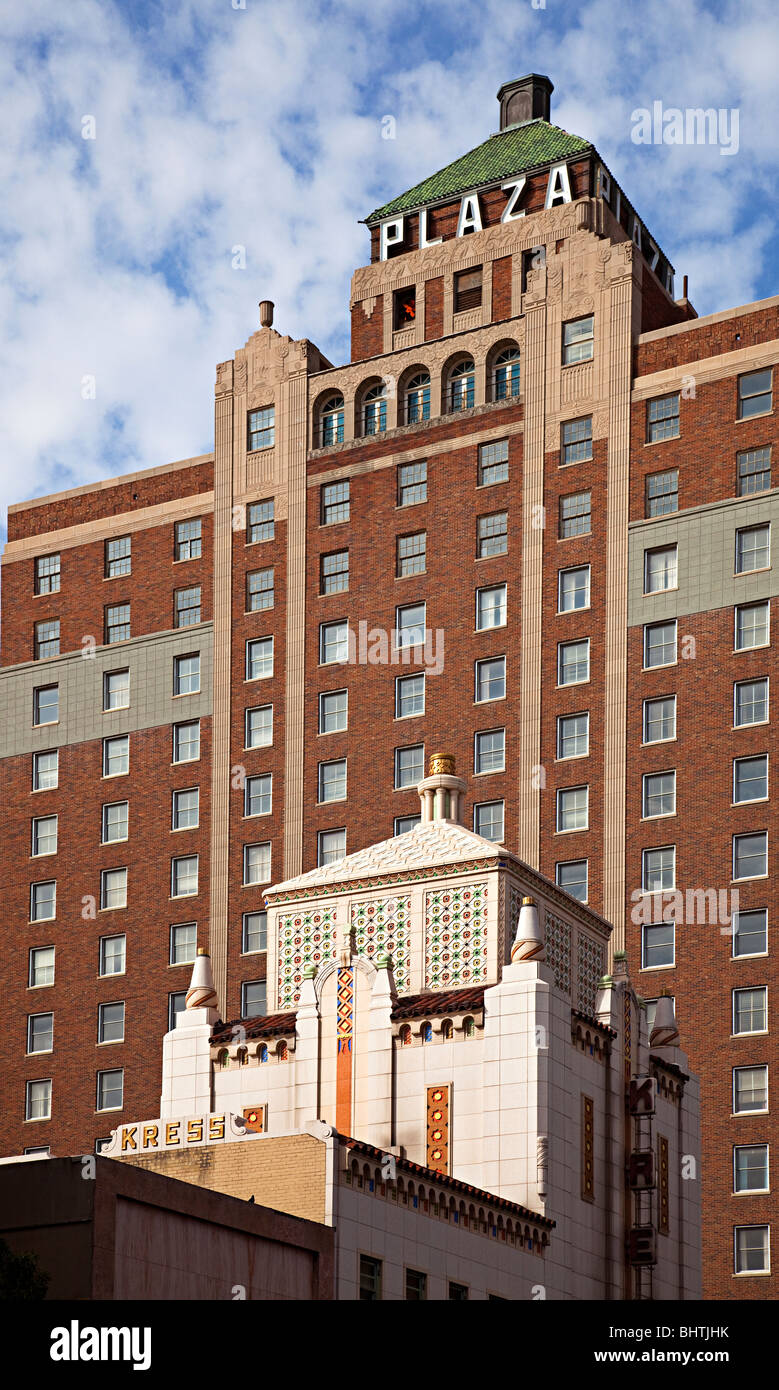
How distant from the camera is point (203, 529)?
325 feet

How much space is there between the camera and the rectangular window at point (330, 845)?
293ft

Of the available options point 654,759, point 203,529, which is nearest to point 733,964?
point 654,759

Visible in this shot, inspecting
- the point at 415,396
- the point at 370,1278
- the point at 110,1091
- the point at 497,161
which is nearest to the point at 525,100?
the point at 497,161

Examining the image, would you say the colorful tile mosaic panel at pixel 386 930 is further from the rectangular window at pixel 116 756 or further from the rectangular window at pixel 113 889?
the rectangular window at pixel 116 756

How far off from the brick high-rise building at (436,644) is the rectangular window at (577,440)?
0.13 metres

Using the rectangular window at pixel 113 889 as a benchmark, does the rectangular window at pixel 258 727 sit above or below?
above

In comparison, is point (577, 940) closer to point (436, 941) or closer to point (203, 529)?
point (436, 941)

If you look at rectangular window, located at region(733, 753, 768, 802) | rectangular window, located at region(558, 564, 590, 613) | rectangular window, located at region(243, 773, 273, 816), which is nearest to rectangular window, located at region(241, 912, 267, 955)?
rectangular window, located at region(243, 773, 273, 816)

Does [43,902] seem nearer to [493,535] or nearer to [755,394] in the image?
[493,535]

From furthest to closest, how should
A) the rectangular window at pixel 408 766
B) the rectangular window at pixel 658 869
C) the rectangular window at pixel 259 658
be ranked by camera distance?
the rectangular window at pixel 259 658
the rectangular window at pixel 408 766
the rectangular window at pixel 658 869

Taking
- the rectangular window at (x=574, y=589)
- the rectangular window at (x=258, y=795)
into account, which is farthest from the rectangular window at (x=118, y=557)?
the rectangular window at (x=574, y=589)

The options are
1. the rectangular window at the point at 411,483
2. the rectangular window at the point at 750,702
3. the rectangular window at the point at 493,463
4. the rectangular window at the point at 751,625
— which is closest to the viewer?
the rectangular window at the point at 750,702

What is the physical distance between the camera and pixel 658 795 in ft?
272
